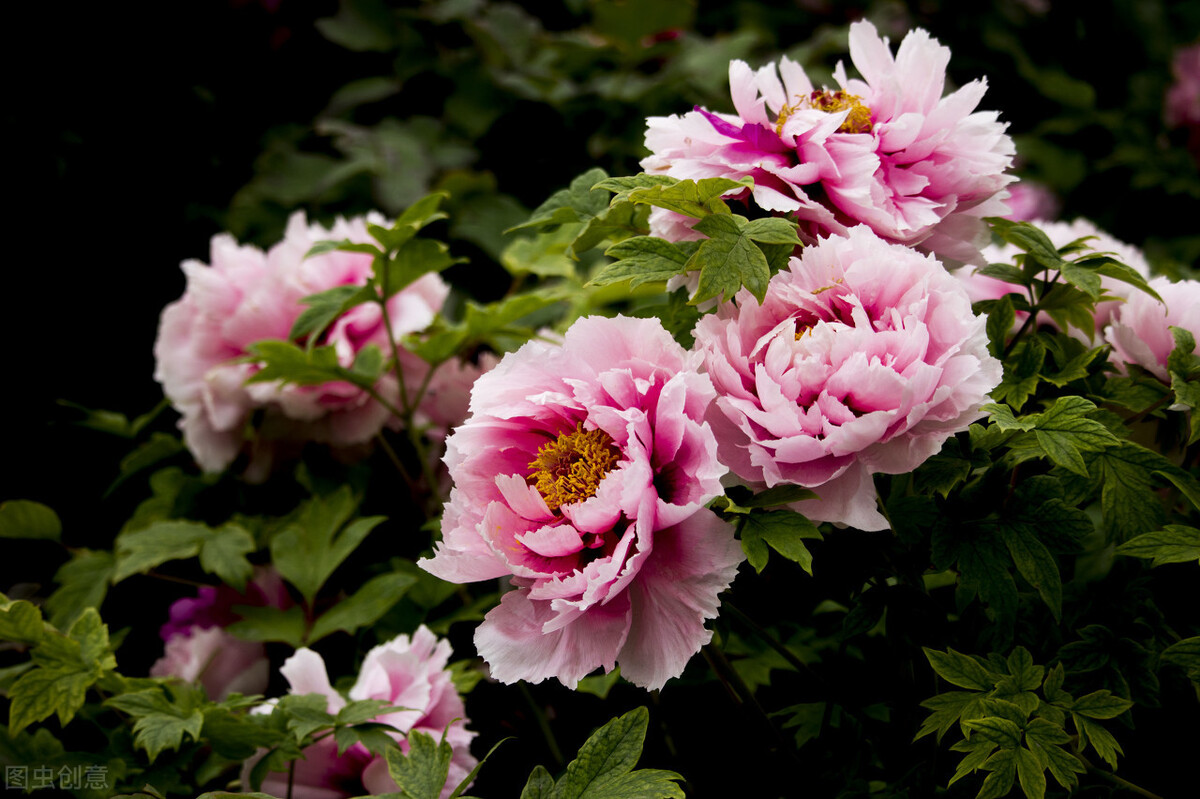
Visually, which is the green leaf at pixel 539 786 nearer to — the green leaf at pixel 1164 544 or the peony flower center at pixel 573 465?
the peony flower center at pixel 573 465

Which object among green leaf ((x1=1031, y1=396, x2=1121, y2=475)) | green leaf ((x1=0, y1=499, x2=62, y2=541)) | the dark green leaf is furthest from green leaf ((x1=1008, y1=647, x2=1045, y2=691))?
green leaf ((x1=0, y1=499, x2=62, y2=541))

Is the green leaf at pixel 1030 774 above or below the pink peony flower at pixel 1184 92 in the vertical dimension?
above

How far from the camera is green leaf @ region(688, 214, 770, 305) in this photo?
0.50m

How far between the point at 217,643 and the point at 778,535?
0.69 metres

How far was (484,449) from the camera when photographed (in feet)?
1.75

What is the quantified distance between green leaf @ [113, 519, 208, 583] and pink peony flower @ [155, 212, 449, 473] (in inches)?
5.1

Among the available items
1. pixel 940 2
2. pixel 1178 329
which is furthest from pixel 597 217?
pixel 940 2

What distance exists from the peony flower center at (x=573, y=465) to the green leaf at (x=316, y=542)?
378mm

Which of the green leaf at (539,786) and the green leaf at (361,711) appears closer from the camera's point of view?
the green leaf at (539,786)

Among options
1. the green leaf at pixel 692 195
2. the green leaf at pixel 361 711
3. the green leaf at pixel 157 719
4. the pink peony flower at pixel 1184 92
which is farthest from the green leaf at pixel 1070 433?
the pink peony flower at pixel 1184 92

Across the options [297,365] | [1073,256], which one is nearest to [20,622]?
[297,365]

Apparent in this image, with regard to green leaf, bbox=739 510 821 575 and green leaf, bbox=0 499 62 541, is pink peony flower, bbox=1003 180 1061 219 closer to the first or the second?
green leaf, bbox=739 510 821 575

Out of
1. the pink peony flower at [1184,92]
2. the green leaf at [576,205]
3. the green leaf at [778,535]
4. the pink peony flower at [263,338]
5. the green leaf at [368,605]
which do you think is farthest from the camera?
the pink peony flower at [1184,92]

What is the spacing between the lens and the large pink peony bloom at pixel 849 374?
1.55 feet
